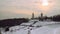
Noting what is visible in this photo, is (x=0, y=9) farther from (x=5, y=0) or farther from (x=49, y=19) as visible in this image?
(x=49, y=19)

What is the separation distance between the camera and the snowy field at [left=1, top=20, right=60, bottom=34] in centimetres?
141

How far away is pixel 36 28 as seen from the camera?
1.46 meters

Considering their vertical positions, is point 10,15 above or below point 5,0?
below

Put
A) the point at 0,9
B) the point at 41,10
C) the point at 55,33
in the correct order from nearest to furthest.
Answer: the point at 55,33 < the point at 41,10 < the point at 0,9

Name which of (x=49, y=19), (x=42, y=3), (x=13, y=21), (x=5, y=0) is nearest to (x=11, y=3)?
(x=5, y=0)

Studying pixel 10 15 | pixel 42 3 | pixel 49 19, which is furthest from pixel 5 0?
pixel 49 19

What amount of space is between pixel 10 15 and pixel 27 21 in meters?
0.20

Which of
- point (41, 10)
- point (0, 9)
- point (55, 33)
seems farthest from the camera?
point (0, 9)

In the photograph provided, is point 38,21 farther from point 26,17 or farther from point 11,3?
point 11,3

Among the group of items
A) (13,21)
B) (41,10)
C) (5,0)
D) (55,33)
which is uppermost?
(5,0)

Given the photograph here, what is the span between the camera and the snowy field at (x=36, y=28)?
4.62 feet

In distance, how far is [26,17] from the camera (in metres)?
1.52

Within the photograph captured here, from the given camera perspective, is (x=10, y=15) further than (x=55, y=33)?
Yes

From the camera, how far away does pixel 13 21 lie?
Answer: 5.15 ft
